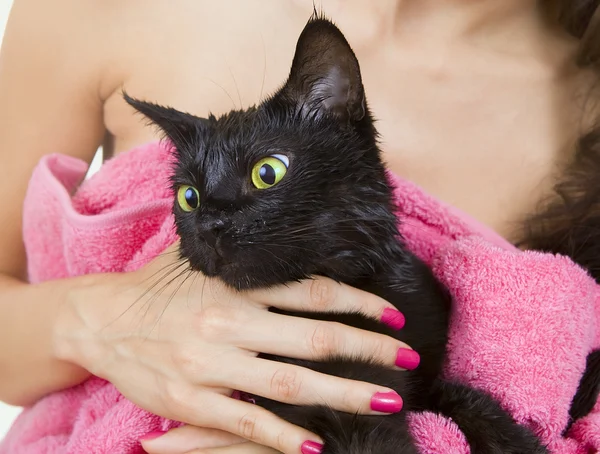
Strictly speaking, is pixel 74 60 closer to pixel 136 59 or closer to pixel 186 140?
pixel 136 59

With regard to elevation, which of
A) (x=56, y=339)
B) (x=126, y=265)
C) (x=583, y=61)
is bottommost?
(x=56, y=339)

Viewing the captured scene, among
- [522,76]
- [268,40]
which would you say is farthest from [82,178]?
[522,76]

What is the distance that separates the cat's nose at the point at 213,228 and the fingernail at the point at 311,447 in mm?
283

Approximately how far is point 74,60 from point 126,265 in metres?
0.47

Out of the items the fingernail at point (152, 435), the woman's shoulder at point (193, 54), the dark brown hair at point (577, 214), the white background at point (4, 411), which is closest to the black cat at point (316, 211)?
the fingernail at point (152, 435)

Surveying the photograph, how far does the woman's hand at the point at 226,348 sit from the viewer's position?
0.74m

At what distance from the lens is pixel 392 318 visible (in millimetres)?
820

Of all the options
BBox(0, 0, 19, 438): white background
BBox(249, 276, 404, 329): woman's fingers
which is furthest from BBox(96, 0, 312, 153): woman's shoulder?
BBox(0, 0, 19, 438): white background

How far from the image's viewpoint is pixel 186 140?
2.71ft

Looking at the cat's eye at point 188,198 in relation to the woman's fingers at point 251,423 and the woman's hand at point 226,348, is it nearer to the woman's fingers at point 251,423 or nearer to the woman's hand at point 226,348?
the woman's hand at point 226,348

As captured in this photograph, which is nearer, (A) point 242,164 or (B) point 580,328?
(A) point 242,164

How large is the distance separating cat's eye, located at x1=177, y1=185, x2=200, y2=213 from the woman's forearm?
0.31m

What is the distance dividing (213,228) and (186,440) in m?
0.36

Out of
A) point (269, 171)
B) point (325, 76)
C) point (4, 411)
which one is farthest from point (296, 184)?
point (4, 411)
